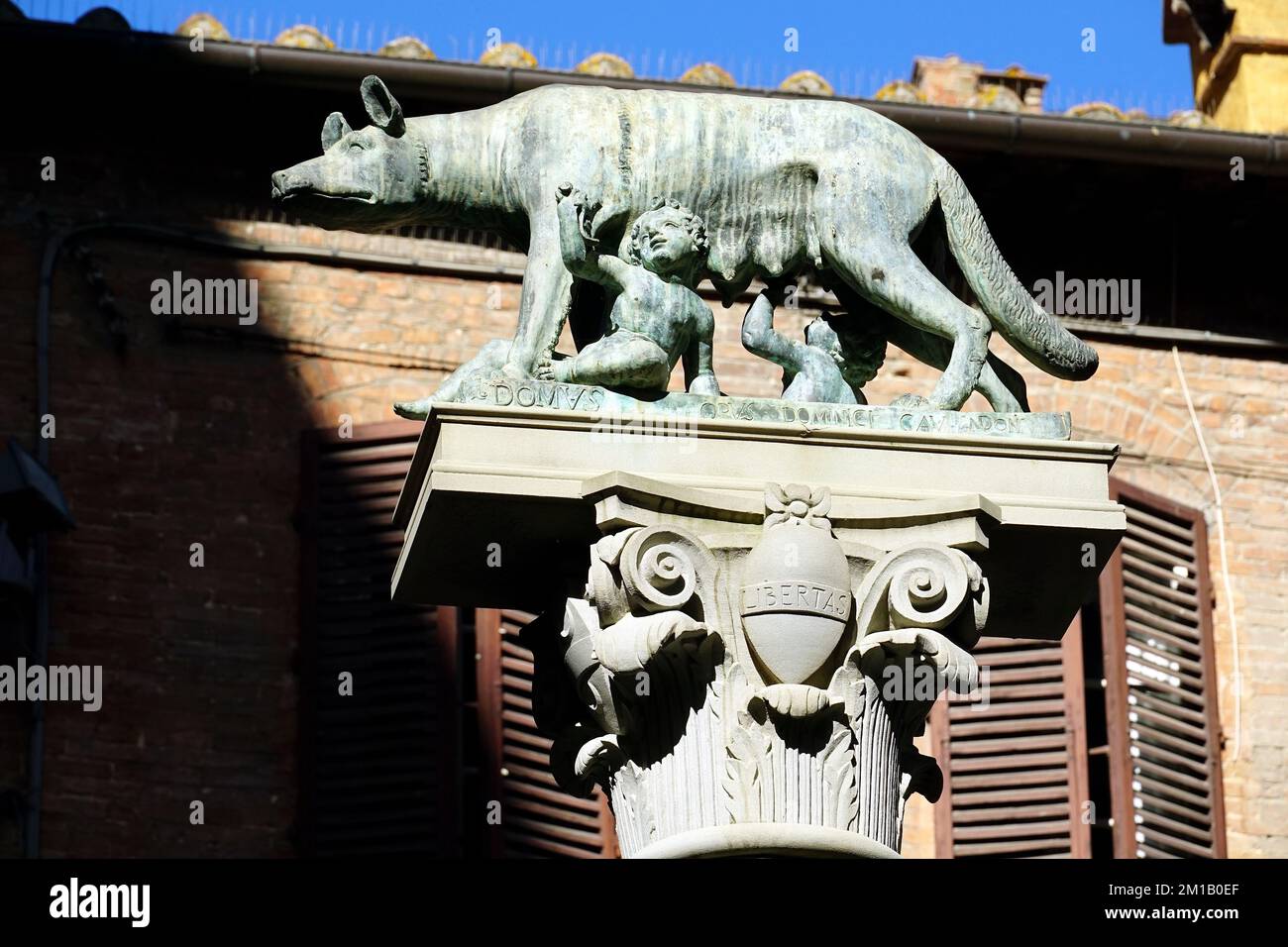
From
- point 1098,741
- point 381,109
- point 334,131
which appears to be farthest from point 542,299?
point 1098,741

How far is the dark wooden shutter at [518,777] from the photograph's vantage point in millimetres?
15203

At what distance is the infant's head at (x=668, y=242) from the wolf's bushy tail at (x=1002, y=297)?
0.88m

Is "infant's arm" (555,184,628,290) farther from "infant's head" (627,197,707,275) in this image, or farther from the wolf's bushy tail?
the wolf's bushy tail

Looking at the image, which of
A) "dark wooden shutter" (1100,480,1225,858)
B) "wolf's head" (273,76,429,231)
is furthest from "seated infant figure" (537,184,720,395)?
"dark wooden shutter" (1100,480,1225,858)

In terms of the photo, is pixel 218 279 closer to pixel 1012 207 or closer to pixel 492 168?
pixel 1012 207

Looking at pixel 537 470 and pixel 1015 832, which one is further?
pixel 1015 832

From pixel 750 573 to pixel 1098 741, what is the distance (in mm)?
8188

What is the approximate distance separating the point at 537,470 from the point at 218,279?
338 inches

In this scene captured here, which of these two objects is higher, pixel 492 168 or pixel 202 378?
pixel 202 378

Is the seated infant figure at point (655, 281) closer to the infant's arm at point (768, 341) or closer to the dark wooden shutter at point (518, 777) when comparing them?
the infant's arm at point (768, 341)

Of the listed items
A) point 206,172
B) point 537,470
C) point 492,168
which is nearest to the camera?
point 537,470

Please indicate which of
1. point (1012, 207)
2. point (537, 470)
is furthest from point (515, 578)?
point (1012, 207)

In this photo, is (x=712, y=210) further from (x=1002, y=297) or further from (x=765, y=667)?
(x=765, y=667)
